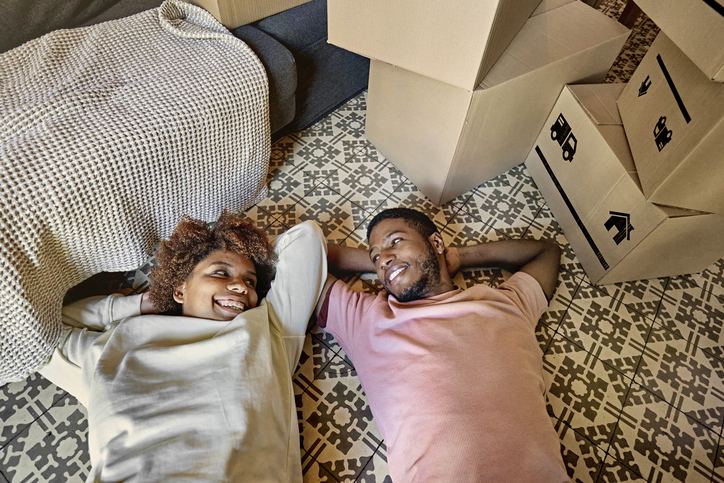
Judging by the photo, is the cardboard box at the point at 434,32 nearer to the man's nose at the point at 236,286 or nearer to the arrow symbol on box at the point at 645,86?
the arrow symbol on box at the point at 645,86

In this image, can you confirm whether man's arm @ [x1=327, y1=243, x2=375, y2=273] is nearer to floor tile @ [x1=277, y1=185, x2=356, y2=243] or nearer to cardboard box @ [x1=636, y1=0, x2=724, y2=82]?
floor tile @ [x1=277, y1=185, x2=356, y2=243]

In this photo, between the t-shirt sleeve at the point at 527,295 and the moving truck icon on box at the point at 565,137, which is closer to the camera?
the t-shirt sleeve at the point at 527,295

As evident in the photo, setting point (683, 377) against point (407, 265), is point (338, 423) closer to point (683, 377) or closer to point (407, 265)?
point (407, 265)

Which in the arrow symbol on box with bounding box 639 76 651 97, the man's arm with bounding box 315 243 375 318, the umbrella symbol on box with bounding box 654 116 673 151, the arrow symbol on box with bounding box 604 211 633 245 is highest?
the arrow symbol on box with bounding box 639 76 651 97

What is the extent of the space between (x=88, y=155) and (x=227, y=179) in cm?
40

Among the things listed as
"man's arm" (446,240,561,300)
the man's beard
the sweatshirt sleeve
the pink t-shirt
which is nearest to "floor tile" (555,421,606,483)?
the pink t-shirt

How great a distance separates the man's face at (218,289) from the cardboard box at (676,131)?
105cm

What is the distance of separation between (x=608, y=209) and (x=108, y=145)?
1331mm

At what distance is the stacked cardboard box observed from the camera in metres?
1.16

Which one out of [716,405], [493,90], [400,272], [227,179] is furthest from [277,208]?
[716,405]

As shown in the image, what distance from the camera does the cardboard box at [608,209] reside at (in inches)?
44.6

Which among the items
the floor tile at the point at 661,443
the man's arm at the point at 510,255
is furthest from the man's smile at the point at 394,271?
the floor tile at the point at 661,443

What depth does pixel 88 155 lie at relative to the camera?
0.92 meters

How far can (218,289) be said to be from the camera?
3.23 feet
